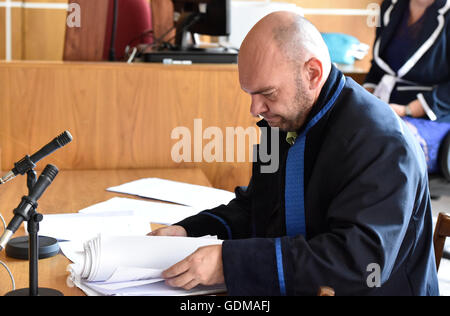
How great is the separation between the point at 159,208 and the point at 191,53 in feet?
2.91

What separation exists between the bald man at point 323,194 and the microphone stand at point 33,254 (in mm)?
209

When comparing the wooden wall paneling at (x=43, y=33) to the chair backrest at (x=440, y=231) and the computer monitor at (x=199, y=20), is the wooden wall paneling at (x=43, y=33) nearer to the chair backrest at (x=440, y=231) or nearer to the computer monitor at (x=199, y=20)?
the computer monitor at (x=199, y=20)

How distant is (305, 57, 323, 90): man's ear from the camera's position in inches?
43.0

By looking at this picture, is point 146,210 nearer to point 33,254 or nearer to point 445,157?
point 33,254

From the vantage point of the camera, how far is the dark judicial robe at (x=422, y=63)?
274 cm

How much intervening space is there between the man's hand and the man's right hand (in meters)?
0.24

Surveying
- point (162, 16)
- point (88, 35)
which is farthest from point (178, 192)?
point (162, 16)

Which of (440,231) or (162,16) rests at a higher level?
(162,16)

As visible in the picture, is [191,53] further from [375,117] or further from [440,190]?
[375,117]

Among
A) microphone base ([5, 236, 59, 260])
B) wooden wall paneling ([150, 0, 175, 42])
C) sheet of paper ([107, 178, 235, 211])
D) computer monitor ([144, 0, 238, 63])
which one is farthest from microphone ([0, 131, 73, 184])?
wooden wall paneling ([150, 0, 175, 42])

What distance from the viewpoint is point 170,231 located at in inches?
51.2

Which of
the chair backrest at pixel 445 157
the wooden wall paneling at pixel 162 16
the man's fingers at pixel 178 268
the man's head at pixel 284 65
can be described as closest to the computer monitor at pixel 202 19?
the wooden wall paneling at pixel 162 16

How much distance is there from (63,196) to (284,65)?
3.08 feet

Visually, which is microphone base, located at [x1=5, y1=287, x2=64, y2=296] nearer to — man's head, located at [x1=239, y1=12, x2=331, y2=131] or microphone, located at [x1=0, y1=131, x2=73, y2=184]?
microphone, located at [x1=0, y1=131, x2=73, y2=184]
